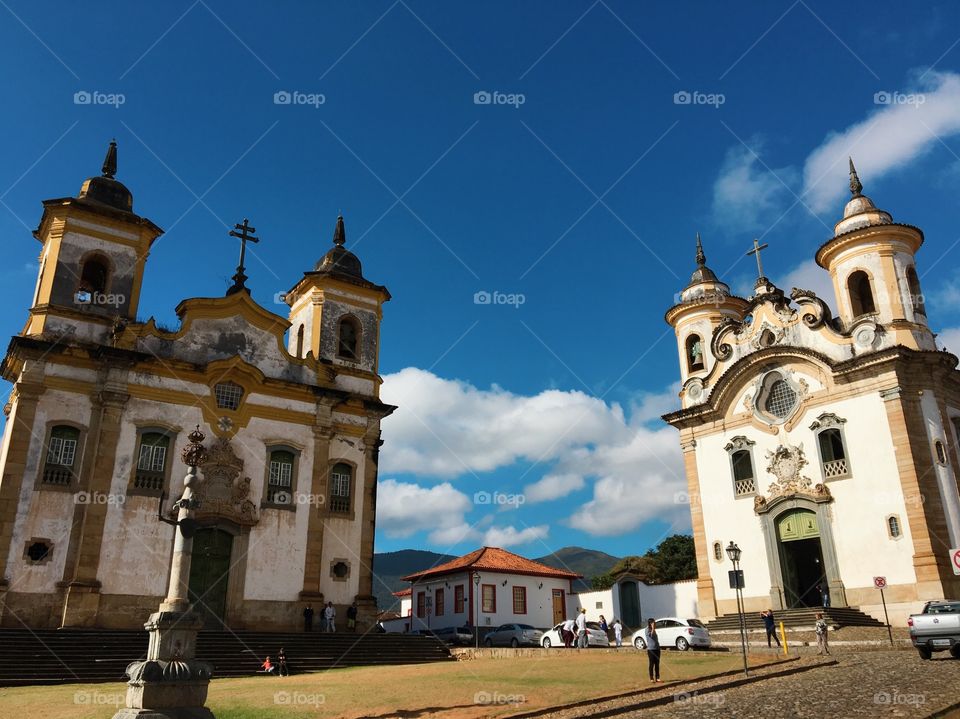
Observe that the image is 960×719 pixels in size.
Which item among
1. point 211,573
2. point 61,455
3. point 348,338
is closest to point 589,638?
point 211,573

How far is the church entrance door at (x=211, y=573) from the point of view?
72.4 feet

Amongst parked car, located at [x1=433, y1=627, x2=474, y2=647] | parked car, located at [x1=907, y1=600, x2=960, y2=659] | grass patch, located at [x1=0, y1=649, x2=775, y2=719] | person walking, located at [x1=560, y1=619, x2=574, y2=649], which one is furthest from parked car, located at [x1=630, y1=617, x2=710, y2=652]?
parked car, located at [x1=433, y1=627, x2=474, y2=647]

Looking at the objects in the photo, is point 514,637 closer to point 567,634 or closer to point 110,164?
point 567,634

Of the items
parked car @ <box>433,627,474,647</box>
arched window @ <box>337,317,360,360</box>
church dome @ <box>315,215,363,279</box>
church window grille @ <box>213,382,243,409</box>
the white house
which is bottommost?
parked car @ <box>433,627,474,647</box>

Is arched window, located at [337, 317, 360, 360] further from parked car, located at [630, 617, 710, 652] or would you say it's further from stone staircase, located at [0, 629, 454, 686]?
parked car, located at [630, 617, 710, 652]

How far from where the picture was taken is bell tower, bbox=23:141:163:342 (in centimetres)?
2262

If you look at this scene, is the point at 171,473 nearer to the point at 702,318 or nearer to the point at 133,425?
the point at 133,425

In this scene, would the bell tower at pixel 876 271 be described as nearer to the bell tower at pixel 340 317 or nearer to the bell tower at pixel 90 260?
the bell tower at pixel 340 317

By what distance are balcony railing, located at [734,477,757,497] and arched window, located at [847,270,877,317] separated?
7.08 m

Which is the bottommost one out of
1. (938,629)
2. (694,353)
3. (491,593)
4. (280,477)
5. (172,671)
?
(172,671)

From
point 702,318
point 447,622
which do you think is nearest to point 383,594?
point 447,622

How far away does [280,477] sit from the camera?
24.6 m

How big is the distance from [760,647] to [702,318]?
49.9ft

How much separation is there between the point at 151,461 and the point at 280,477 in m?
4.05
